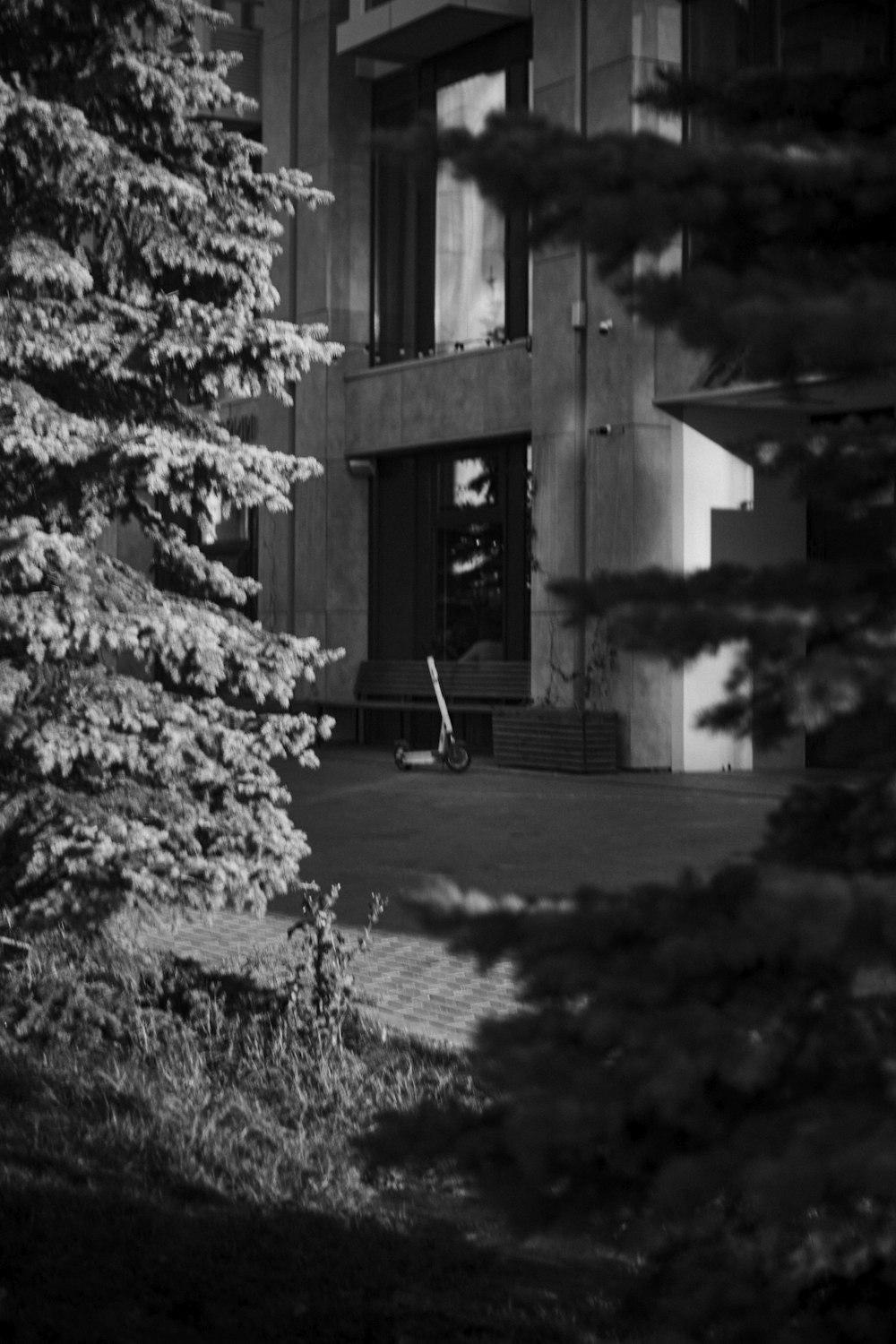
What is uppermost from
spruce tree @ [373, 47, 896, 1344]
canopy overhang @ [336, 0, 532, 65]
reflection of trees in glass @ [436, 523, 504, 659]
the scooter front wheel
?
canopy overhang @ [336, 0, 532, 65]

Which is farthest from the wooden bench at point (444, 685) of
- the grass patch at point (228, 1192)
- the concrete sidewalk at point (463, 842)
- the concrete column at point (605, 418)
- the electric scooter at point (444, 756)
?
the grass patch at point (228, 1192)

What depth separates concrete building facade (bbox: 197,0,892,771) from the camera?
67.5 ft

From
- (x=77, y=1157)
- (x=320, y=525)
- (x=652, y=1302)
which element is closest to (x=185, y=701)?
(x=77, y=1157)

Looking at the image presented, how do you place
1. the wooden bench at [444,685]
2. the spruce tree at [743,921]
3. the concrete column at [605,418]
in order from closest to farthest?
the spruce tree at [743,921], the concrete column at [605,418], the wooden bench at [444,685]

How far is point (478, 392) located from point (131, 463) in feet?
56.0

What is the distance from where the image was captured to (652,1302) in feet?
7.94

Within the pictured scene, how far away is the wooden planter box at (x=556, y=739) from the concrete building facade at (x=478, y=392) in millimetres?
292


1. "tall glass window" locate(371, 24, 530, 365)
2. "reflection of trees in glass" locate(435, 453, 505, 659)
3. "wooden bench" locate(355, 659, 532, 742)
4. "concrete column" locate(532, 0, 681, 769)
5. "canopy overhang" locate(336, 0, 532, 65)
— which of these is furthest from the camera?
"reflection of trees in glass" locate(435, 453, 505, 659)

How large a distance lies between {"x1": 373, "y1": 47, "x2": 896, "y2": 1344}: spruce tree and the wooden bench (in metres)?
21.0

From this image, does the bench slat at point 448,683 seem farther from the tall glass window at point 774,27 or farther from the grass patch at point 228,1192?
the grass patch at point 228,1192

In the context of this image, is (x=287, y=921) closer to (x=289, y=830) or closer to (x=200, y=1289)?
(x=289, y=830)

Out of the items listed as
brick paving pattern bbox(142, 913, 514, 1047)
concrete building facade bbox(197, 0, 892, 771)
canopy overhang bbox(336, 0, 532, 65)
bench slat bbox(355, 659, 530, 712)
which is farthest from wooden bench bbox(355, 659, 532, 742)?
brick paving pattern bbox(142, 913, 514, 1047)

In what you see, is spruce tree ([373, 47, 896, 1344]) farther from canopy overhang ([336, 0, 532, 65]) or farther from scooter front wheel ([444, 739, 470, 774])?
canopy overhang ([336, 0, 532, 65])

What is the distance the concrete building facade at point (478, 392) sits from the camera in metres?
20.6
